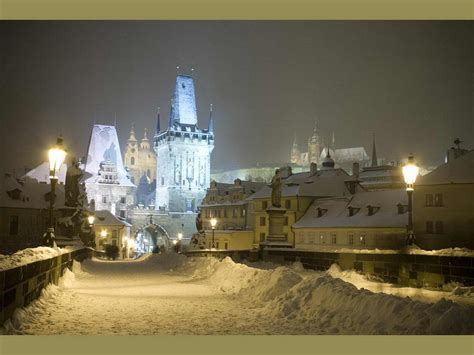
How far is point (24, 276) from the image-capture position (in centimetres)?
895

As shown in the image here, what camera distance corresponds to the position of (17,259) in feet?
31.2

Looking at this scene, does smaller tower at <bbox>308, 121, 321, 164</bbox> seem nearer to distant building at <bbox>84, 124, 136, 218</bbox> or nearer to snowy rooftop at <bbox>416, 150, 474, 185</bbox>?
distant building at <bbox>84, 124, 136, 218</bbox>

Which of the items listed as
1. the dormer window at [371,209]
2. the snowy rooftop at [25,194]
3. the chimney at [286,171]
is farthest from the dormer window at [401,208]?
the snowy rooftop at [25,194]

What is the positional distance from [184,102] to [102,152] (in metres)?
16.1

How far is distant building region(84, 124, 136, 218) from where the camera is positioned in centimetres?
6950

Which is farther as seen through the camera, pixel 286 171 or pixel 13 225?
pixel 286 171

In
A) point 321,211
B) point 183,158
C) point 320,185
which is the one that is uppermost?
point 183,158

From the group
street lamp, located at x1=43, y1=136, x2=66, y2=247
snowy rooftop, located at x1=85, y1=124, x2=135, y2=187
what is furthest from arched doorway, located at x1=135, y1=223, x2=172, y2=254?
street lamp, located at x1=43, y1=136, x2=66, y2=247

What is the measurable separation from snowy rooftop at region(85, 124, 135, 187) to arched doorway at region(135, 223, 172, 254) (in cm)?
709

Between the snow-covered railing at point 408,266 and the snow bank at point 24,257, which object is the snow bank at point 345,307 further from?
the snow bank at point 24,257

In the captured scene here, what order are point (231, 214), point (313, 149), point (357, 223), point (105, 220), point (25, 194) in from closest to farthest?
point (357, 223) → point (25, 194) → point (231, 214) → point (105, 220) → point (313, 149)

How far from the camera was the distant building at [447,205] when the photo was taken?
30.8 m

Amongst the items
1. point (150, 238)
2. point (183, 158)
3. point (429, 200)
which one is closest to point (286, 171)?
point (429, 200)

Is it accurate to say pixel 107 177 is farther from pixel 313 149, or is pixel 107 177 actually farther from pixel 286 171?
pixel 313 149
